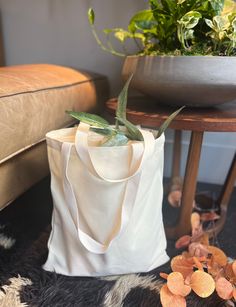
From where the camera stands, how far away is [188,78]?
654 mm

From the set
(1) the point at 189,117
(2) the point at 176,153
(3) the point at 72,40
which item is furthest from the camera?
(3) the point at 72,40

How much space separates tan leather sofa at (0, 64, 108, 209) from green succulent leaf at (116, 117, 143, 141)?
0.21 metres

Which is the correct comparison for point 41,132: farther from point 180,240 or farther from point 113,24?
point 113,24

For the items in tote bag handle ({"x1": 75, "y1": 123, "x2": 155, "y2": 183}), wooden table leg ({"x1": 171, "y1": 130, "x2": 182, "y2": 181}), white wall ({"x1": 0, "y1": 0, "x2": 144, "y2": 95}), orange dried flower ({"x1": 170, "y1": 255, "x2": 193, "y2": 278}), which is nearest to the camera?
tote bag handle ({"x1": 75, "y1": 123, "x2": 155, "y2": 183})

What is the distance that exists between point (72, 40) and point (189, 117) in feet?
2.75

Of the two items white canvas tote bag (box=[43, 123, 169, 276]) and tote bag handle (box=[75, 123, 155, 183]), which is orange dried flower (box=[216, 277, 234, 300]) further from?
tote bag handle (box=[75, 123, 155, 183])

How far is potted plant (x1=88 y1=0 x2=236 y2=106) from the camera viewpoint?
64 cm

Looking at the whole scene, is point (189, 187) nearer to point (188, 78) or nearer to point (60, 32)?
point (188, 78)

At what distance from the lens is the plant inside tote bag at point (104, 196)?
1.82ft

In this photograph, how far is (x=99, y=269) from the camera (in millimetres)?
648

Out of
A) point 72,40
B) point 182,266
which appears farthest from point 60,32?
point 182,266

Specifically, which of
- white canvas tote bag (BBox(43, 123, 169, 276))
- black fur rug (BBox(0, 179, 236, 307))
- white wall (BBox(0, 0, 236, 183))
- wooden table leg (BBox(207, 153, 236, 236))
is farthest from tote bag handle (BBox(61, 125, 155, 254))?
white wall (BBox(0, 0, 236, 183))

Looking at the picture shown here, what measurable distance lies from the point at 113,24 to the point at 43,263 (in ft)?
3.12

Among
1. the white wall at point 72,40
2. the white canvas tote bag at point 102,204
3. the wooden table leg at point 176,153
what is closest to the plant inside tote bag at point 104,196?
the white canvas tote bag at point 102,204
